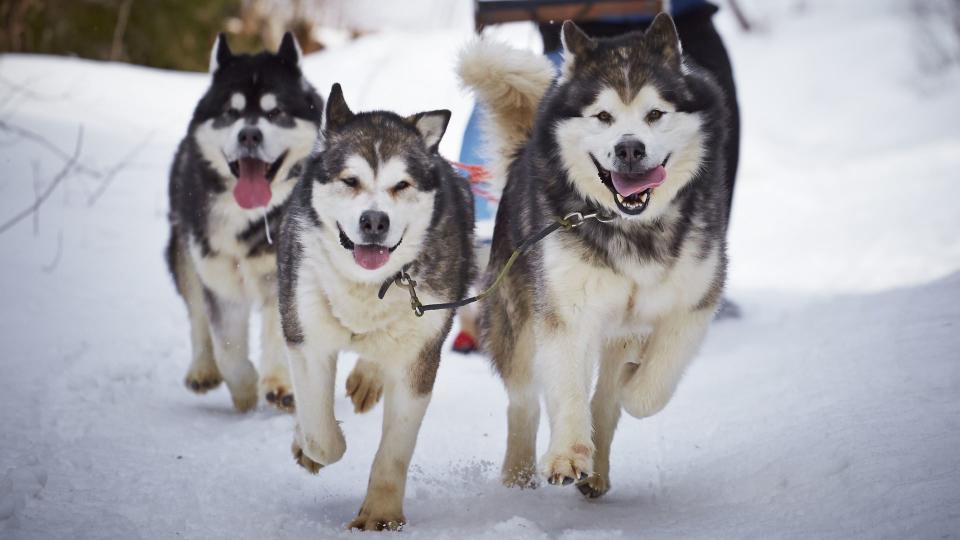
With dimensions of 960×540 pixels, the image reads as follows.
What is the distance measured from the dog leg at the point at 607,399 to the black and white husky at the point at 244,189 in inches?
51.2

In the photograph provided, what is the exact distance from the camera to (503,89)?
3568 mm

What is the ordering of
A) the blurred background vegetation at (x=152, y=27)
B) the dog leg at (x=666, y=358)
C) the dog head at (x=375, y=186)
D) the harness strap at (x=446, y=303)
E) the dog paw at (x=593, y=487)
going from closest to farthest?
the dog head at (x=375, y=186)
the harness strap at (x=446, y=303)
the dog leg at (x=666, y=358)
the dog paw at (x=593, y=487)
the blurred background vegetation at (x=152, y=27)

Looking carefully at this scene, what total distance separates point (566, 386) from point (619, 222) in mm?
526

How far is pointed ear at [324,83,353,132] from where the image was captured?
3.12m

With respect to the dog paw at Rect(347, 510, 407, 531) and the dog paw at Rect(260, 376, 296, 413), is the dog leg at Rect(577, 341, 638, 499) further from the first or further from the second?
the dog paw at Rect(260, 376, 296, 413)

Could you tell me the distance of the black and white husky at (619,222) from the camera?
9.53ft

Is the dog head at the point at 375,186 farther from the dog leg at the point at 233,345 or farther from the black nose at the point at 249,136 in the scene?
the dog leg at the point at 233,345

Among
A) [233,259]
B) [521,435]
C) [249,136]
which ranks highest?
[249,136]

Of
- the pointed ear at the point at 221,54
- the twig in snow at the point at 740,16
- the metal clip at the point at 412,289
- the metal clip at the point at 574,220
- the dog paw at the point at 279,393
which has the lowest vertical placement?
the dog paw at the point at 279,393

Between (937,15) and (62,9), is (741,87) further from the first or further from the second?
(62,9)

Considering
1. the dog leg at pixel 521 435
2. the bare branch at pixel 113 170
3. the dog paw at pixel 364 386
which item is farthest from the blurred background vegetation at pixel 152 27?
the dog leg at pixel 521 435

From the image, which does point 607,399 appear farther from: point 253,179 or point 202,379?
point 202,379

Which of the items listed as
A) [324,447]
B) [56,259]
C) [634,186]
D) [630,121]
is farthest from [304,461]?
[56,259]

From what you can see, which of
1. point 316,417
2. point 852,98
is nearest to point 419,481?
point 316,417
